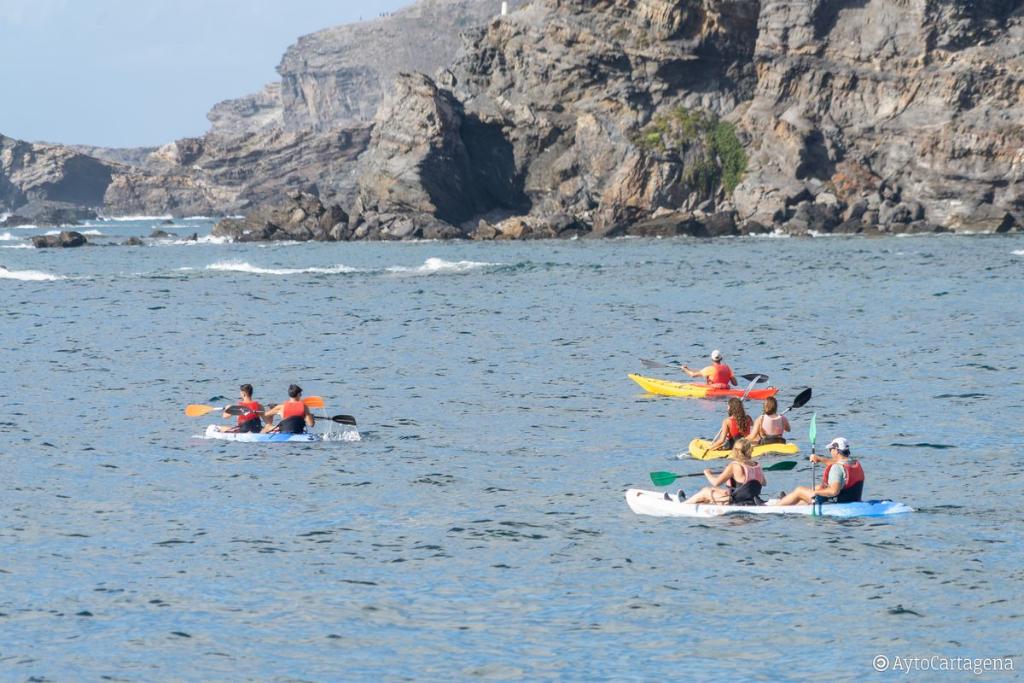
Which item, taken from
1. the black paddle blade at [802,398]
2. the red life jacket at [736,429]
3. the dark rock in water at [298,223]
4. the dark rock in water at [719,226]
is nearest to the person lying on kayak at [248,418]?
the red life jacket at [736,429]

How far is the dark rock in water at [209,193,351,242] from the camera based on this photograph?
124 meters

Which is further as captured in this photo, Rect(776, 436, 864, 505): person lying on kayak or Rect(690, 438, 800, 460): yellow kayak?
Rect(690, 438, 800, 460): yellow kayak

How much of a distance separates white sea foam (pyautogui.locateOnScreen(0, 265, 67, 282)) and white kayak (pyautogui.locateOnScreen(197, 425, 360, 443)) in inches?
2292

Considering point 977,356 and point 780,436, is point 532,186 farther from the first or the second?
point 780,436

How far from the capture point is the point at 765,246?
96.8 metres

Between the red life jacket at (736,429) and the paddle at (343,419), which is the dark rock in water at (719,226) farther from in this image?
the red life jacket at (736,429)

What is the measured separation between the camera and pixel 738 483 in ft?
83.3

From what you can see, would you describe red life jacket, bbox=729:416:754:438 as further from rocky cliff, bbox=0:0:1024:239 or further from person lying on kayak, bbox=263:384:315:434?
rocky cliff, bbox=0:0:1024:239

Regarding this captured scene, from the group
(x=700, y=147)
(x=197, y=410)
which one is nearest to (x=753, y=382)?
(x=197, y=410)

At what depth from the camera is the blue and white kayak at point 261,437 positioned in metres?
33.0

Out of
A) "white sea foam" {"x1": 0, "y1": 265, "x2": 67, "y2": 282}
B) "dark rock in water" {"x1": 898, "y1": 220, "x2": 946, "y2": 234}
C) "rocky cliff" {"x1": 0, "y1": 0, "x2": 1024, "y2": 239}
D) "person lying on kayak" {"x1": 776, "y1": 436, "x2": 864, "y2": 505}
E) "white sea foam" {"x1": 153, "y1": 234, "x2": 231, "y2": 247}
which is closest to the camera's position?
"person lying on kayak" {"x1": 776, "y1": 436, "x2": 864, "y2": 505}

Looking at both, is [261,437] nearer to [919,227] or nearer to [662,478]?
[662,478]

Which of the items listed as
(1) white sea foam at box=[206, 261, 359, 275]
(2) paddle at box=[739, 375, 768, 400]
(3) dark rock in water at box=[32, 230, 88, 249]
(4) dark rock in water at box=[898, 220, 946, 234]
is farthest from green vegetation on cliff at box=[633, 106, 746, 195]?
(2) paddle at box=[739, 375, 768, 400]

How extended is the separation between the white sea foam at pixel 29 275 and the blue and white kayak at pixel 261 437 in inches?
2292
